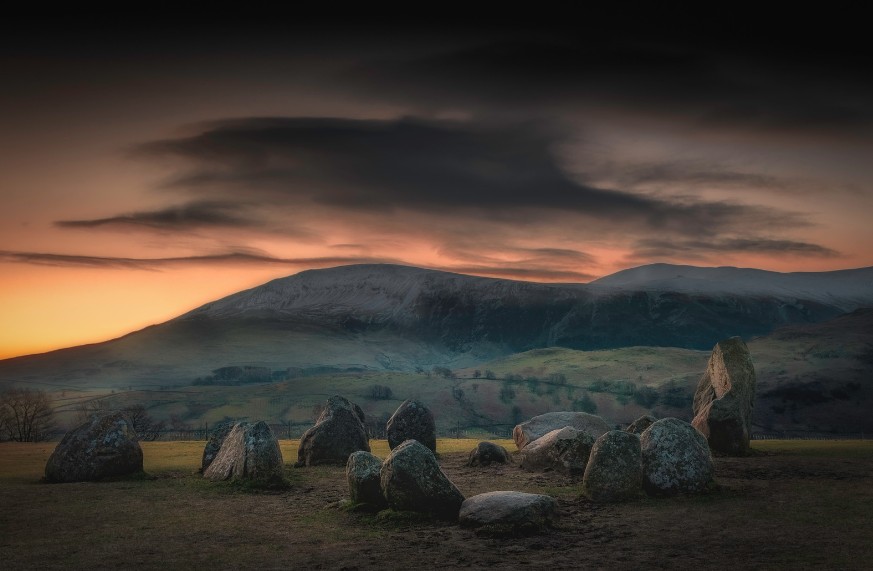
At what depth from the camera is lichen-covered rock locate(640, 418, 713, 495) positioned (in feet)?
93.7

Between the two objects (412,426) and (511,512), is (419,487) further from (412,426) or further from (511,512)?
(412,426)

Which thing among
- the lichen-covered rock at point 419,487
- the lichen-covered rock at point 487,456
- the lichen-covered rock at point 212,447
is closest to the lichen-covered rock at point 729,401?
the lichen-covered rock at point 487,456

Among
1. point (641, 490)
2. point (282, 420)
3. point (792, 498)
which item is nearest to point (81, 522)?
point (641, 490)

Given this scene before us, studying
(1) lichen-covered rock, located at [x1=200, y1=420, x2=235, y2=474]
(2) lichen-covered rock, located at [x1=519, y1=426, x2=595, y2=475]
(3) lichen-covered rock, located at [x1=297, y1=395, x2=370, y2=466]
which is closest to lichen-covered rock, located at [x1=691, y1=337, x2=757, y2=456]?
(2) lichen-covered rock, located at [x1=519, y1=426, x2=595, y2=475]

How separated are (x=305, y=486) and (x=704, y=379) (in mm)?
27709

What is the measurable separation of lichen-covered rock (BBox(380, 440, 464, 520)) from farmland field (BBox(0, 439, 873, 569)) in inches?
20.4

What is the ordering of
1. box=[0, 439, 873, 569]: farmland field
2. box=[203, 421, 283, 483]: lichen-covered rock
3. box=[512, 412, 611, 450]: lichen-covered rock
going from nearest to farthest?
box=[0, 439, 873, 569]: farmland field, box=[203, 421, 283, 483]: lichen-covered rock, box=[512, 412, 611, 450]: lichen-covered rock

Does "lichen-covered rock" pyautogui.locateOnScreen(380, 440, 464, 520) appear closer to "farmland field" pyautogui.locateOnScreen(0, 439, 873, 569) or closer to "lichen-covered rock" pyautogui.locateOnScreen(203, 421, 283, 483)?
"farmland field" pyautogui.locateOnScreen(0, 439, 873, 569)

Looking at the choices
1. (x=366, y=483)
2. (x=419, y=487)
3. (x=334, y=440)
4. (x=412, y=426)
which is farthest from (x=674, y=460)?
(x=334, y=440)

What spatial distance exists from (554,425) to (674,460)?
14.0m

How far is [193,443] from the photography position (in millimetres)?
55188

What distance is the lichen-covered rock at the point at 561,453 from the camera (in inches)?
1383

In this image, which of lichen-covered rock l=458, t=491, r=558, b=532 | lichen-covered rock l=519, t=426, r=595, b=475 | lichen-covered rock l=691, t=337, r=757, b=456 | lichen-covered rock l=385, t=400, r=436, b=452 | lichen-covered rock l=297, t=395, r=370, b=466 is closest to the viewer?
lichen-covered rock l=458, t=491, r=558, b=532

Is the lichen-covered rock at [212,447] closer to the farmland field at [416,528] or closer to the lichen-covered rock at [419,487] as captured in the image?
the farmland field at [416,528]
